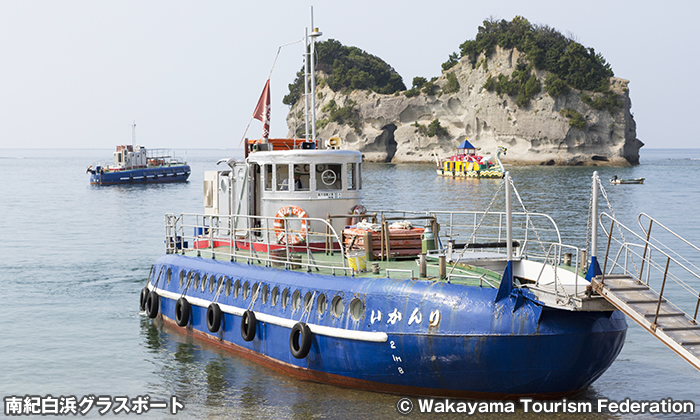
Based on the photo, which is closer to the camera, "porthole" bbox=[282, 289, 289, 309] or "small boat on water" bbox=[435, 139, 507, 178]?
"porthole" bbox=[282, 289, 289, 309]

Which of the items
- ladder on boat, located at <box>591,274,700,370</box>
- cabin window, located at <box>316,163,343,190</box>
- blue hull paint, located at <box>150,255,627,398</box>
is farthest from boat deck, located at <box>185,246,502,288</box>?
ladder on boat, located at <box>591,274,700,370</box>

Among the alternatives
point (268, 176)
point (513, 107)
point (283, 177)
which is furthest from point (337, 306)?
point (513, 107)

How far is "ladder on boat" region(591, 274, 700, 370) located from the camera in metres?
10.6

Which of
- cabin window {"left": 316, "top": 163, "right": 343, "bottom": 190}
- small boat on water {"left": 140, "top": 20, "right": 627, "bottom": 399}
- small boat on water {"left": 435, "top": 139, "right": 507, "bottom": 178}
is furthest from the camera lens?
small boat on water {"left": 435, "top": 139, "right": 507, "bottom": 178}

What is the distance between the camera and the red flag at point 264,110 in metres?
20.1

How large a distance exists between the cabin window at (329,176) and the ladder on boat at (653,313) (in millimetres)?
7872

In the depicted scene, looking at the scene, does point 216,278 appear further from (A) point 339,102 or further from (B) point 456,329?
(A) point 339,102

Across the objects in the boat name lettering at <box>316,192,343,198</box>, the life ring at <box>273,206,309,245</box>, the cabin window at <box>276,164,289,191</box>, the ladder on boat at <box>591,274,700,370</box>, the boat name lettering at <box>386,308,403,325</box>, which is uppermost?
the cabin window at <box>276,164,289,191</box>

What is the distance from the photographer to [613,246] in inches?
1372

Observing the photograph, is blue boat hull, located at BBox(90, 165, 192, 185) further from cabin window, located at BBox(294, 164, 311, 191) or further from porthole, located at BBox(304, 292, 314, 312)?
porthole, located at BBox(304, 292, 314, 312)

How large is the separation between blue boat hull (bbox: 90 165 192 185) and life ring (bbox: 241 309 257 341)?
86798 millimetres

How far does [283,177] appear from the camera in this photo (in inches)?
718

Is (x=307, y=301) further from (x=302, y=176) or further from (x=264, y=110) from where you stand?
(x=264, y=110)

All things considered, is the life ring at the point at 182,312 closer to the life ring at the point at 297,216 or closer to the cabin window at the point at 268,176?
the life ring at the point at 297,216
